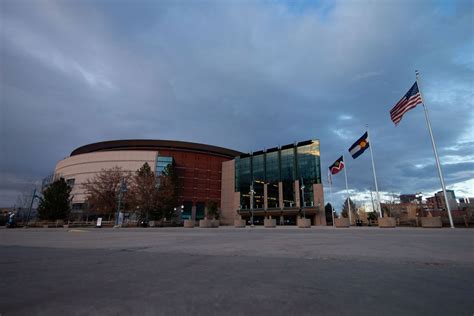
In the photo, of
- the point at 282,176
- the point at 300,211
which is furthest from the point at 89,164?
the point at 300,211

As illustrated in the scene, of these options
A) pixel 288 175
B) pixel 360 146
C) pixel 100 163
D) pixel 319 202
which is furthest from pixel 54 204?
pixel 360 146

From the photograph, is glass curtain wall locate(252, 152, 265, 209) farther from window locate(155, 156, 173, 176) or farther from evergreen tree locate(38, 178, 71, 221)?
evergreen tree locate(38, 178, 71, 221)

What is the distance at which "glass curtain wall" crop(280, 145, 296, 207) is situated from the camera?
67125 millimetres

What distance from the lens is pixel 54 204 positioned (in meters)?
53.8

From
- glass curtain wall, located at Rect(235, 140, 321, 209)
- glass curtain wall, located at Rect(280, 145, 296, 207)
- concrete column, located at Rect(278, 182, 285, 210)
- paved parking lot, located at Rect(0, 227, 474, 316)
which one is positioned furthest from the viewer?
concrete column, located at Rect(278, 182, 285, 210)

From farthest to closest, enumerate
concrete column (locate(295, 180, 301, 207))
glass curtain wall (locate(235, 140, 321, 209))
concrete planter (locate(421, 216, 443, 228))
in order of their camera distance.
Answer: glass curtain wall (locate(235, 140, 321, 209))
concrete column (locate(295, 180, 301, 207))
concrete planter (locate(421, 216, 443, 228))

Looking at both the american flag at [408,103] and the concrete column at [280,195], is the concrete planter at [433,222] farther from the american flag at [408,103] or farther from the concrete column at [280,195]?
the concrete column at [280,195]

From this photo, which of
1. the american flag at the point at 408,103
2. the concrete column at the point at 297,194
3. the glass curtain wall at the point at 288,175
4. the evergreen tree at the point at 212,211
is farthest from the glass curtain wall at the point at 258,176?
the american flag at the point at 408,103

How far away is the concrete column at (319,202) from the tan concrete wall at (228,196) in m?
→ 25.7

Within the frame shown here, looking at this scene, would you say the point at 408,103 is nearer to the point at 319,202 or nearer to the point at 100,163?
the point at 319,202

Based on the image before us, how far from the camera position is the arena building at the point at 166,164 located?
88562mm

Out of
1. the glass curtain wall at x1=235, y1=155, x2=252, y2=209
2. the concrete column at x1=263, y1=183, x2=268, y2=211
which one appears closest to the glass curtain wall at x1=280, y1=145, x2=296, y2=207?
the concrete column at x1=263, y1=183, x2=268, y2=211

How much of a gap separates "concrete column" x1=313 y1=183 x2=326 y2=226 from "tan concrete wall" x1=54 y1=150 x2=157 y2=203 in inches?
2257

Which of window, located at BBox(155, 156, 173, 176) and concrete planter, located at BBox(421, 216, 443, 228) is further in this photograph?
window, located at BBox(155, 156, 173, 176)
